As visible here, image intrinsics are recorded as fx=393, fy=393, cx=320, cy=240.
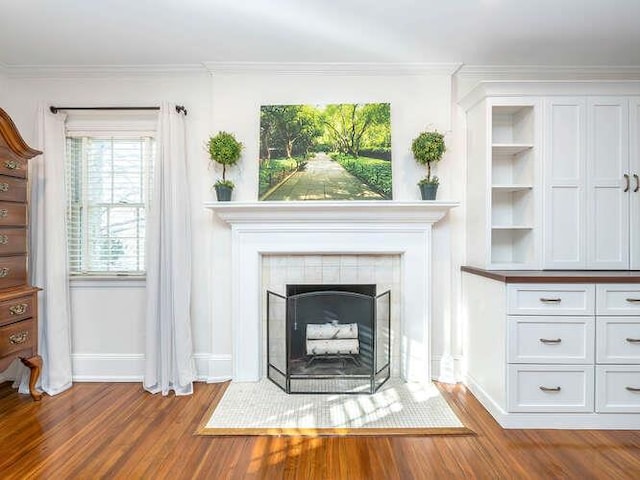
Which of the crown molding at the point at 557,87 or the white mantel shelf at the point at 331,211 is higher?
the crown molding at the point at 557,87

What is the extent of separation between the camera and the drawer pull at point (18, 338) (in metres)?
2.62

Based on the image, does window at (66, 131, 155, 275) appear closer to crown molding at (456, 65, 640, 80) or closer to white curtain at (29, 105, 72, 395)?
white curtain at (29, 105, 72, 395)

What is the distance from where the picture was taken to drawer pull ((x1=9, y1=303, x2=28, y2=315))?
8.58 feet

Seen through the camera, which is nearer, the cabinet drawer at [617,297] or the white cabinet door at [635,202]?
the cabinet drawer at [617,297]

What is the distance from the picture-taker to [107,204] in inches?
128

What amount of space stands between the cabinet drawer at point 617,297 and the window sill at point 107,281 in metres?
3.25

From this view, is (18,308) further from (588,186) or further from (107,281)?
(588,186)

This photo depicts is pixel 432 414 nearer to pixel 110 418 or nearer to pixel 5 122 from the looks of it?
pixel 110 418

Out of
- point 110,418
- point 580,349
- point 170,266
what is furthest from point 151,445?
point 580,349

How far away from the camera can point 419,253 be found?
310cm

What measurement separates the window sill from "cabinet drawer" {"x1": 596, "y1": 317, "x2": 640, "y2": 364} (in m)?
3.27

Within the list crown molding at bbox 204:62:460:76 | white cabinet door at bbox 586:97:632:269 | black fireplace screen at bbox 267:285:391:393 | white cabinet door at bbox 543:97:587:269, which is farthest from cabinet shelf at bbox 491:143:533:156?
black fireplace screen at bbox 267:285:391:393

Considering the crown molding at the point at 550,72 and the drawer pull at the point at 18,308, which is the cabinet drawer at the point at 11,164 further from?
the crown molding at the point at 550,72

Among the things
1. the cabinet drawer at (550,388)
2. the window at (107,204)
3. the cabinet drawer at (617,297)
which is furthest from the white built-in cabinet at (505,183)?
the window at (107,204)
